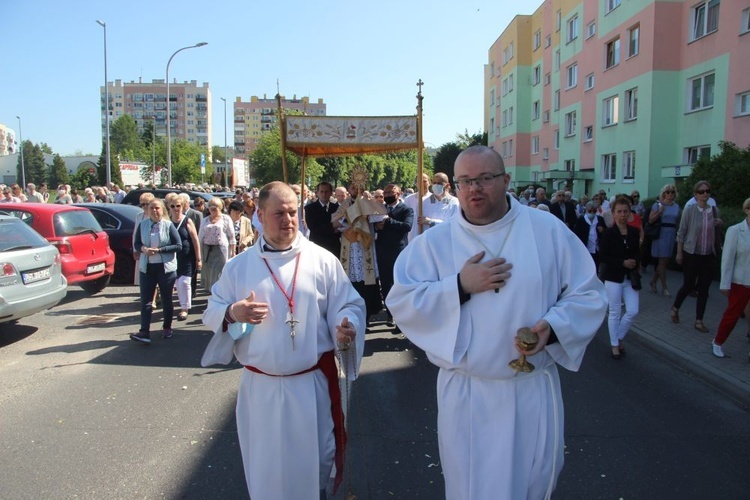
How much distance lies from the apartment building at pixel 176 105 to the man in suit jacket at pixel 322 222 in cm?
15515

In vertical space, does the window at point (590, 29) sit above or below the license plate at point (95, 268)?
above

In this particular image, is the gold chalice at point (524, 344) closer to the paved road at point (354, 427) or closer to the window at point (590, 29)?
the paved road at point (354, 427)

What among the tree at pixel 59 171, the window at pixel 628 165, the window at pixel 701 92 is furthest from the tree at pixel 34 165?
the window at pixel 701 92

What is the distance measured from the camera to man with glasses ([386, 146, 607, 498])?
7.82 ft

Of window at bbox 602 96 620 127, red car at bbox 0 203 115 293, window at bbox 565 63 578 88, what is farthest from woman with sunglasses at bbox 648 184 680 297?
window at bbox 565 63 578 88

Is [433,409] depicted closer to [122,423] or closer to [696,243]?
[122,423]

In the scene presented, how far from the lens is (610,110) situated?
2664 cm

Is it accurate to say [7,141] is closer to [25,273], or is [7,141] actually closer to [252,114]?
[252,114]

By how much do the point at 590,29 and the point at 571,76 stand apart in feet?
12.2

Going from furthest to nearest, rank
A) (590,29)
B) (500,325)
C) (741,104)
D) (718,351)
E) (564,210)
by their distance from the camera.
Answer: (590,29) < (741,104) < (564,210) < (718,351) < (500,325)

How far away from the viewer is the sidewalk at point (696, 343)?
5.79 meters

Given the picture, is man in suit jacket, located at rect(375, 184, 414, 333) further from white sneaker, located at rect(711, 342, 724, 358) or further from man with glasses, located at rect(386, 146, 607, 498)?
man with glasses, located at rect(386, 146, 607, 498)

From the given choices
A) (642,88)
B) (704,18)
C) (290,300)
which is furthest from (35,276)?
(642,88)

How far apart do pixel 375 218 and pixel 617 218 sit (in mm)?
3015
